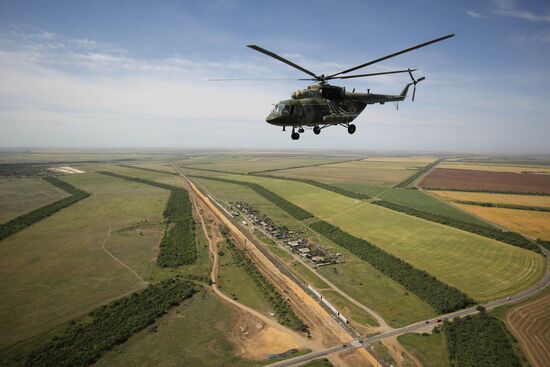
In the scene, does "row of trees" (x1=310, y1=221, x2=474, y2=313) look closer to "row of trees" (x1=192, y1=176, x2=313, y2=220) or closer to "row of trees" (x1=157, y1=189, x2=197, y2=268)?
"row of trees" (x1=192, y1=176, x2=313, y2=220)

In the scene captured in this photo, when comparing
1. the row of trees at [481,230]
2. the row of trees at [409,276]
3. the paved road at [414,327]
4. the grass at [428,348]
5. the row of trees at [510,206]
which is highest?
the row of trees at [510,206]

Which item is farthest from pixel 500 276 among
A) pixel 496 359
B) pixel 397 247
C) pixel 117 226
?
pixel 117 226

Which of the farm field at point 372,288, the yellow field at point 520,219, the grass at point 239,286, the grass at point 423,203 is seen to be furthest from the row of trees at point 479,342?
the grass at point 423,203

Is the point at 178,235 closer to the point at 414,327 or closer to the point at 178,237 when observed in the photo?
the point at 178,237

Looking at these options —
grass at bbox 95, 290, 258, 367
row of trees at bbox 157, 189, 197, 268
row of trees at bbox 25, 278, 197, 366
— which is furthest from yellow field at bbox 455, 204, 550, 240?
row of trees at bbox 25, 278, 197, 366

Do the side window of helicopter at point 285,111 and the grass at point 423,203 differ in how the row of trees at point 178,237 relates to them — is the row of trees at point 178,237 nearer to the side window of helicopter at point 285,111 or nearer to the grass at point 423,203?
the side window of helicopter at point 285,111

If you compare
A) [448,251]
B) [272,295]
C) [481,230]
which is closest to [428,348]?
[272,295]
